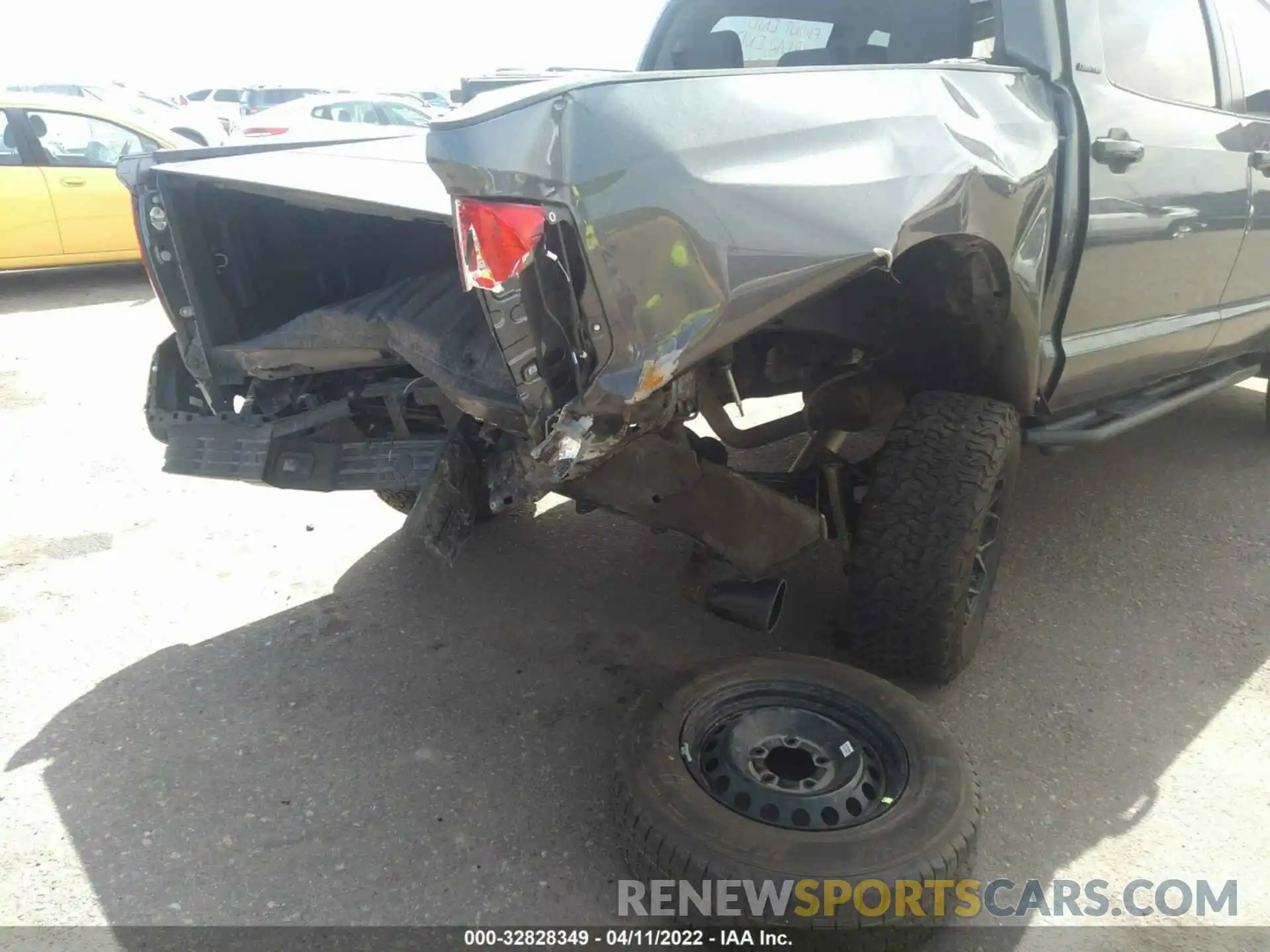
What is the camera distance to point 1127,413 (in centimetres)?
320

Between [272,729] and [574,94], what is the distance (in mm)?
1879

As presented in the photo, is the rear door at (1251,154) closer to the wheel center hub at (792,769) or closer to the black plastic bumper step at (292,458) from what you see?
the wheel center hub at (792,769)

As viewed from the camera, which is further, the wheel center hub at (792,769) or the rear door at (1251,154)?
the rear door at (1251,154)

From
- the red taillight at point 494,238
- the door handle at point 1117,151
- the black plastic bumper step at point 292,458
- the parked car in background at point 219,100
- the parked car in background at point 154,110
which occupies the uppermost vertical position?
the red taillight at point 494,238

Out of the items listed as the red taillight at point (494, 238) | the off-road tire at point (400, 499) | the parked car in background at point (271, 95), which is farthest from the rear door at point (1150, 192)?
the parked car in background at point (271, 95)

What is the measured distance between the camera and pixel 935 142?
6.86ft

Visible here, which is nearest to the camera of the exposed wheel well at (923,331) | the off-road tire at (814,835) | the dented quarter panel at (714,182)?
the dented quarter panel at (714,182)

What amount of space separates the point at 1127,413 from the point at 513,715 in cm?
230

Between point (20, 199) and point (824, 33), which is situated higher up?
point (824, 33)

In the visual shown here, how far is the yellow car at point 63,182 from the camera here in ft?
24.5

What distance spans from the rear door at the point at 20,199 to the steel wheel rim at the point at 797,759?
7755 mm

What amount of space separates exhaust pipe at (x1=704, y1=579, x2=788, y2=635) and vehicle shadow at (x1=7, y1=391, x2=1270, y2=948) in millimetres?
168

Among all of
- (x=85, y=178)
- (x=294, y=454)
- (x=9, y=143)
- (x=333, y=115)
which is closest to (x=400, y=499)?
(x=294, y=454)

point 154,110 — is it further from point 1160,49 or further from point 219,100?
point 1160,49
